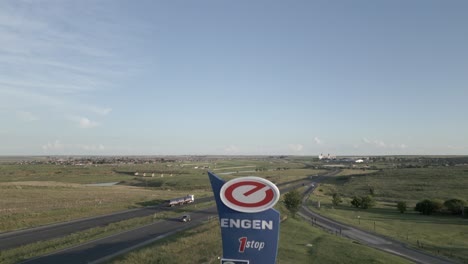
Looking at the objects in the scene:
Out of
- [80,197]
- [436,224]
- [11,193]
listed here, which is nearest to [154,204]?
[80,197]

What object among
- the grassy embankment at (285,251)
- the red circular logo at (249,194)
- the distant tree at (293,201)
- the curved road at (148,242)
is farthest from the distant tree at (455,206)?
the red circular logo at (249,194)

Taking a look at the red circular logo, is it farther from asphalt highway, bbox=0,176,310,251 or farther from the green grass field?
asphalt highway, bbox=0,176,310,251

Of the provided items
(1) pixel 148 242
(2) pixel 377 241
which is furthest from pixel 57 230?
(2) pixel 377 241

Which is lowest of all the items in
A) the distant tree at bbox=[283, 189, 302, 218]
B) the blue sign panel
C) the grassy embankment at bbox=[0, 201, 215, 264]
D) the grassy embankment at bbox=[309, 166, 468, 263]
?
the grassy embankment at bbox=[309, 166, 468, 263]

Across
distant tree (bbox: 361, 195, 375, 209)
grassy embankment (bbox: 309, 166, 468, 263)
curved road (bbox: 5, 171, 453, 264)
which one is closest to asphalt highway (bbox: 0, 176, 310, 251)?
curved road (bbox: 5, 171, 453, 264)

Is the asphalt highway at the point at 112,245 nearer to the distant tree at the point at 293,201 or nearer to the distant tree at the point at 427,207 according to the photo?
the distant tree at the point at 293,201

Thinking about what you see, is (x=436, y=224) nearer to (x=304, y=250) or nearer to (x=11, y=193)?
(x=304, y=250)

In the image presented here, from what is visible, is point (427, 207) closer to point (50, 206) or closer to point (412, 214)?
point (412, 214)
